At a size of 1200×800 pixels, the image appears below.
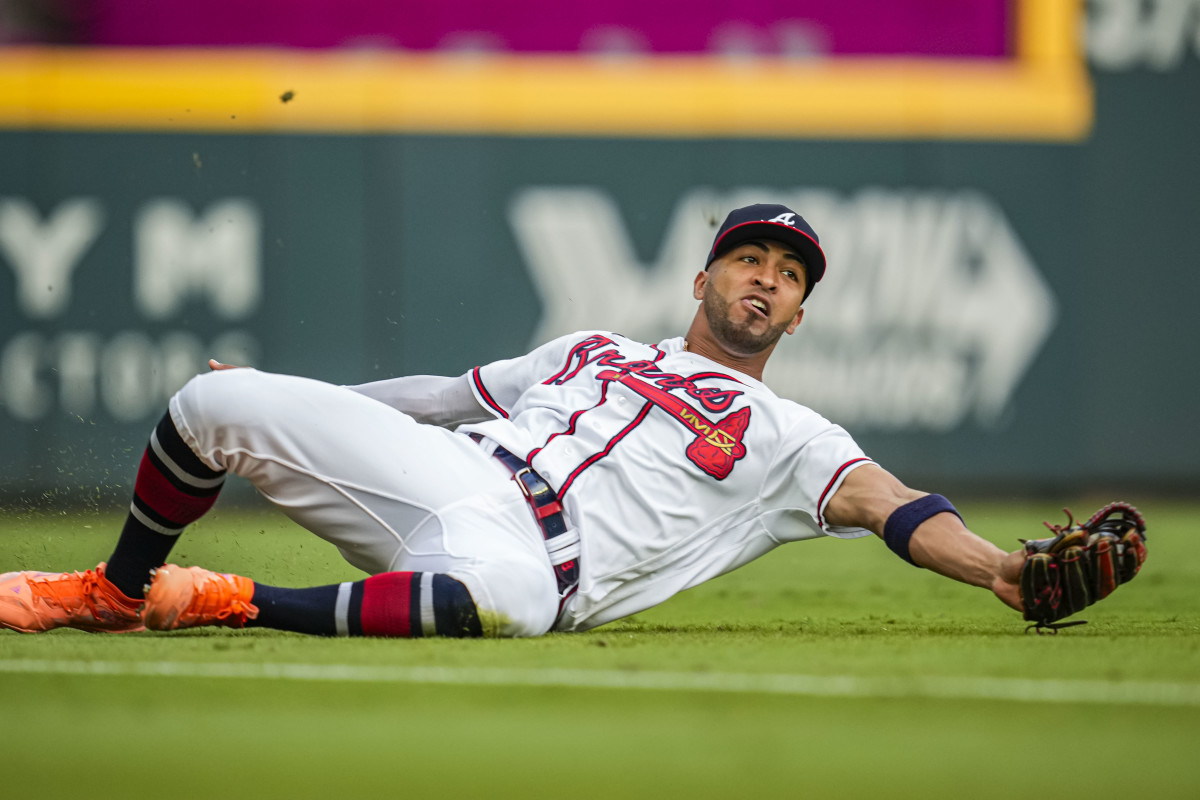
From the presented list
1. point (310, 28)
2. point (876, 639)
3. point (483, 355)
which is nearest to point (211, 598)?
point (876, 639)

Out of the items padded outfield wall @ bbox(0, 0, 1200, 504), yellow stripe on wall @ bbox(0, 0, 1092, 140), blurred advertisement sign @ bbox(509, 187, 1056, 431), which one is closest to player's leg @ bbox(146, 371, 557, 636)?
padded outfield wall @ bbox(0, 0, 1200, 504)

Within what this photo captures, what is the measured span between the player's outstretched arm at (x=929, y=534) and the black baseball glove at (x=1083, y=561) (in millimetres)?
40

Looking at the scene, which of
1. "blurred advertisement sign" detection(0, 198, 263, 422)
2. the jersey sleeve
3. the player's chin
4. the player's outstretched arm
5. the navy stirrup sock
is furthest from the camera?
"blurred advertisement sign" detection(0, 198, 263, 422)

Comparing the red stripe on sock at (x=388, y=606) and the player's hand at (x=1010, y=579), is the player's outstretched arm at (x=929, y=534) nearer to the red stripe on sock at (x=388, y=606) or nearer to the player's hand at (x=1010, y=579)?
the player's hand at (x=1010, y=579)

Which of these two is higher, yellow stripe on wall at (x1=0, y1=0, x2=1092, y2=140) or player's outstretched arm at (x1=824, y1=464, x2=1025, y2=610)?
yellow stripe on wall at (x1=0, y1=0, x2=1092, y2=140)

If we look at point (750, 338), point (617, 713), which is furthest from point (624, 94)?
point (617, 713)

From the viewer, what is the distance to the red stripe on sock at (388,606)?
8.02 feet

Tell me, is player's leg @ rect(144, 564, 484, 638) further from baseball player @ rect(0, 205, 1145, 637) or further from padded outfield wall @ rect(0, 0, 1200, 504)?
padded outfield wall @ rect(0, 0, 1200, 504)

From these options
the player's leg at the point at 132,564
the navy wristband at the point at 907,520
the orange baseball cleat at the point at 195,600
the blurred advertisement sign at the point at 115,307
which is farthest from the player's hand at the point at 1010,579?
the blurred advertisement sign at the point at 115,307

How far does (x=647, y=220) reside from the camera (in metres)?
7.05

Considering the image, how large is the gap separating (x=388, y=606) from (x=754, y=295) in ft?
3.52

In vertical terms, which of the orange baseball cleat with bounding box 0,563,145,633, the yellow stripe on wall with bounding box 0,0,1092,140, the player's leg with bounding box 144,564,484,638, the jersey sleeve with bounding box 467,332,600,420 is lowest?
the orange baseball cleat with bounding box 0,563,145,633

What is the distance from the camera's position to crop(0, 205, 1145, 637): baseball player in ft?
8.11

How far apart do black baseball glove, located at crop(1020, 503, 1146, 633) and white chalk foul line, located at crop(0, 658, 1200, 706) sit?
380 millimetres
